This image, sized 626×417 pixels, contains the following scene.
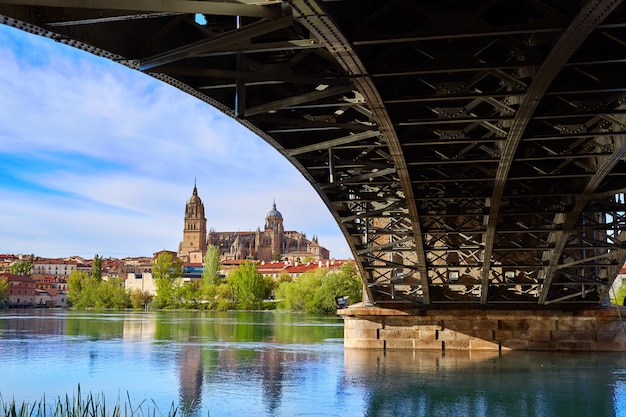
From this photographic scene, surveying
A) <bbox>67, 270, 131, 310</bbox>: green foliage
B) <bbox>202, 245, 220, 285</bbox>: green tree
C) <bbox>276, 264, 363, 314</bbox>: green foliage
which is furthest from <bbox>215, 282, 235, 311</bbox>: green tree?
<bbox>67, 270, 131, 310</bbox>: green foliage

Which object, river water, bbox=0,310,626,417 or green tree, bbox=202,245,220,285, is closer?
river water, bbox=0,310,626,417

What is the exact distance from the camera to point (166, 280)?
4970 inches

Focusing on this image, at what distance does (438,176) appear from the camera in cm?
2027

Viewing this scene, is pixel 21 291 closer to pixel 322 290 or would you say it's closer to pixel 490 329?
pixel 322 290

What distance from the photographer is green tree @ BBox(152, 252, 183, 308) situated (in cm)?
12400

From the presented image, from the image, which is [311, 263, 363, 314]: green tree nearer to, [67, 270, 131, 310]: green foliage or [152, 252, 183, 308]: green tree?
[152, 252, 183, 308]: green tree

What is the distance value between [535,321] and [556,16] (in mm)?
20398

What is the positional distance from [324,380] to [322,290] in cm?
6410

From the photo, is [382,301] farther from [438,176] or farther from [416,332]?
[438,176]

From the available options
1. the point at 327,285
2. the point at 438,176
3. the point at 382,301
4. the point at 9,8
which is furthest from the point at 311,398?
the point at 327,285

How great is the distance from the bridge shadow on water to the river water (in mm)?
30

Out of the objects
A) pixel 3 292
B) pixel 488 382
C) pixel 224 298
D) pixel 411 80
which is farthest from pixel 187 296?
pixel 411 80

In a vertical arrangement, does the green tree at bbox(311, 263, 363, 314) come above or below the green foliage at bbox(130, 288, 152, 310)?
above

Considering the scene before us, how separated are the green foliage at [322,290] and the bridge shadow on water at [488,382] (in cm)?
4953
